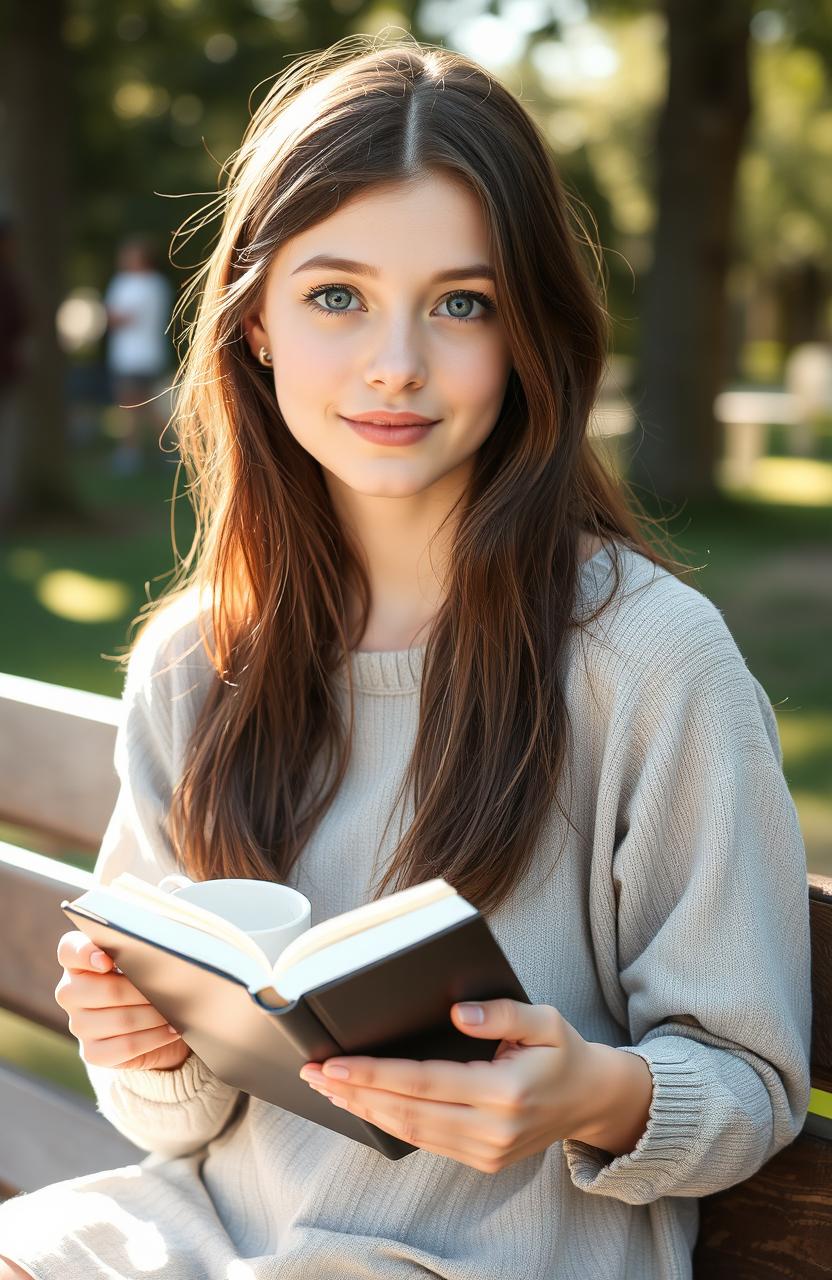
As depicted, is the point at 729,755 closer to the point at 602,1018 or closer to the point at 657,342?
the point at 602,1018

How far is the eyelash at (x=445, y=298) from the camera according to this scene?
72.3 inches

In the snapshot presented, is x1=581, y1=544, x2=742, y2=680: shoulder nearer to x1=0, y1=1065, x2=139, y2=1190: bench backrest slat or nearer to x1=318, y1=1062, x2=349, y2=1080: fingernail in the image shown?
x1=318, y1=1062, x2=349, y2=1080: fingernail

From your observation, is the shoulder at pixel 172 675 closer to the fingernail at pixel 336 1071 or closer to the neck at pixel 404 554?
the neck at pixel 404 554

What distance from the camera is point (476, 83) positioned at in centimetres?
193

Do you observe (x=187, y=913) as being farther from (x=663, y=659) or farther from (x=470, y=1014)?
(x=663, y=659)

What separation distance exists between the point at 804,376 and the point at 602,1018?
1587cm

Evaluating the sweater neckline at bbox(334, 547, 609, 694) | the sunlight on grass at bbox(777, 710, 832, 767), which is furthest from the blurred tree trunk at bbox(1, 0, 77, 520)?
the sweater neckline at bbox(334, 547, 609, 694)

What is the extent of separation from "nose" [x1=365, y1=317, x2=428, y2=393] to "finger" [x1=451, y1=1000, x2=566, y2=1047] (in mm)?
768

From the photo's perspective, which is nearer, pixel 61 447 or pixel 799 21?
pixel 799 21

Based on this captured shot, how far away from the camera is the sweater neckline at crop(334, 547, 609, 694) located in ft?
6.58

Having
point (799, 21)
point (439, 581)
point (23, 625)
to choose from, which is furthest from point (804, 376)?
point (439, 581)

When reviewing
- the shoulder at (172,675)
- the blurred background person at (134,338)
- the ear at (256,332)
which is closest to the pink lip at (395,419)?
the ear at (256,332)

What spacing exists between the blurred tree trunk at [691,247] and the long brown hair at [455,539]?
26.2 ft

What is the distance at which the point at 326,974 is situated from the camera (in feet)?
4.23
